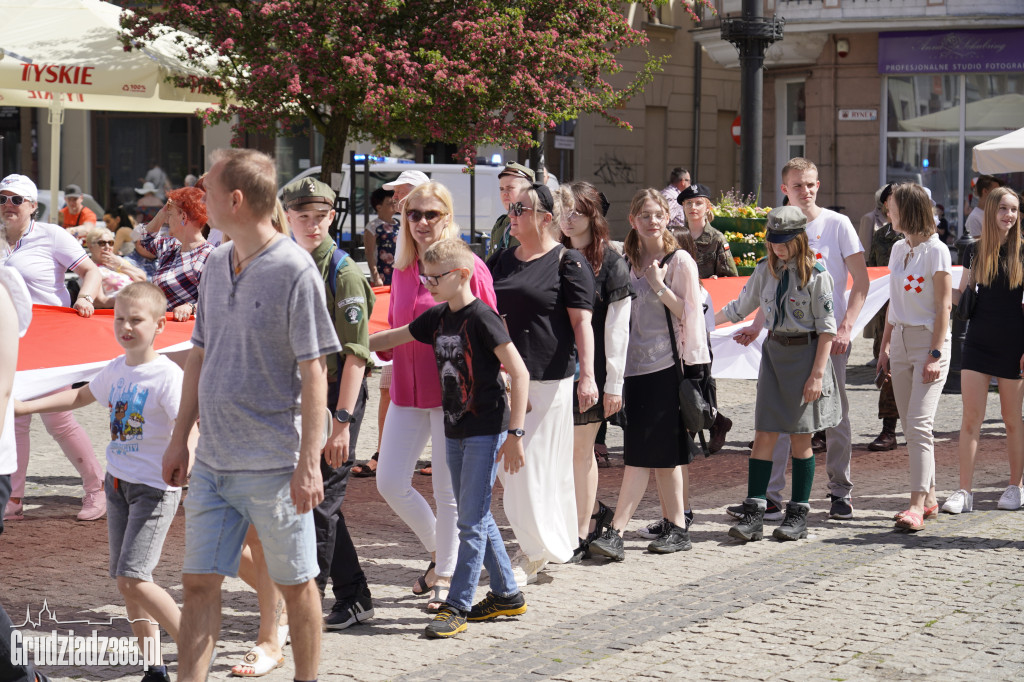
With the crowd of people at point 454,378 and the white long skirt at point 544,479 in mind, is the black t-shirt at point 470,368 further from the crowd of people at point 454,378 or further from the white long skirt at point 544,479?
the white long skirt at point 544,479

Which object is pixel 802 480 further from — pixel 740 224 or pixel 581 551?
pixel 740 224

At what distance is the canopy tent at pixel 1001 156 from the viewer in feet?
43.1

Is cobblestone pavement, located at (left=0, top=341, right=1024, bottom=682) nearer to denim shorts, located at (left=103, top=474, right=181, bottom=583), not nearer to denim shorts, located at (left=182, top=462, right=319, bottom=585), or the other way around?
denim shorts, located at (left=103, top=474, right=181, bottom=583)

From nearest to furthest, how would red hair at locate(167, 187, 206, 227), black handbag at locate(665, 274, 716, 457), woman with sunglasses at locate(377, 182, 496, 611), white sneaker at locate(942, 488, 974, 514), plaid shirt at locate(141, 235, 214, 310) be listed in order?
1. woman with sunglasses at locate(377, 182, 496, 611)
2. black handbag at locate(665, 274, 716, 457)
3. red hair at locate(167, 187, 206, 227)
4. plaid shirt at locate(141, 235, 214, 310)
5. white sneaker at locate(942, 488, 974, 514)

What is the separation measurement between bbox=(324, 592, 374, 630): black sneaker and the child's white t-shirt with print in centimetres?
118

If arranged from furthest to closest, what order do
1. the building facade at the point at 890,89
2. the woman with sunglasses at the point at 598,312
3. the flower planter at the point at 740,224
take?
the building facade at the point at 890,89, the flower planter at the point at 740,224, the woman with sunglasses at the point at 598,312

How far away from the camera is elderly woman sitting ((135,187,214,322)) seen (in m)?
7.37

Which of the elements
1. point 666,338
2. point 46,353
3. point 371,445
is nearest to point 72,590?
point 46,353

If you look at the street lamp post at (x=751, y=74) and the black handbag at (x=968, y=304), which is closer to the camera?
the black handbag at (x=968, y=304)

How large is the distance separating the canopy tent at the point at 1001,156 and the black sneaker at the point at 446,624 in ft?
30.1

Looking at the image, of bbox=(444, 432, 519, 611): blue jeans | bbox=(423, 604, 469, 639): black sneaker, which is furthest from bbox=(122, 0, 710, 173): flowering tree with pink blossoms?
bbox=(423, 604, 469, 639): black sneaker

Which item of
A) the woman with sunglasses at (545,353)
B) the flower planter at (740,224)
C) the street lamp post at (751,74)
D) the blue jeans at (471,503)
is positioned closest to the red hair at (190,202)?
the woman with sunglasses at (545,353)

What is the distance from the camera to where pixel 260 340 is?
4328 mm

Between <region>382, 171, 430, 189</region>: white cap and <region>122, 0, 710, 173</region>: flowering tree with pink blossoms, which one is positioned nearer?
<region>382, 171, 430, 189</region>: white cap
